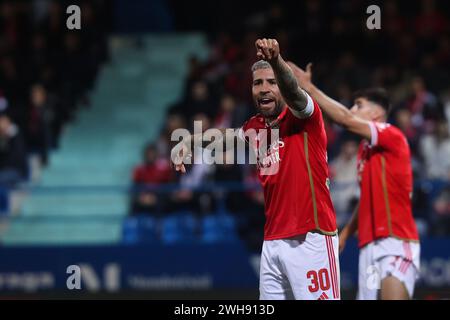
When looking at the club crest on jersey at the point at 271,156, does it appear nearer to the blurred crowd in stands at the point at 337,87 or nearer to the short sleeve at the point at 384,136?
the short sleeve at the point at 384,136

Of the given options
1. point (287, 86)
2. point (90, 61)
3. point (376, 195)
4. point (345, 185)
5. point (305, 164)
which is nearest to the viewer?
point (287, 86)

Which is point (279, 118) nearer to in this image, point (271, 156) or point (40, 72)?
point (271, 156)

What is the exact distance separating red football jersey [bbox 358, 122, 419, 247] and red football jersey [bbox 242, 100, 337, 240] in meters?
1.44

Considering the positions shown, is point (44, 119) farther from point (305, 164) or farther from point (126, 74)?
point (305, 164)

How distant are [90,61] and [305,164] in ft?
38.9

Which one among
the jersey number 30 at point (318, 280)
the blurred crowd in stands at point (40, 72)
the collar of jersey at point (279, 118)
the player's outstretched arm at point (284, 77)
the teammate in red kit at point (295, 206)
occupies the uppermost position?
the blurred crowd in stands at point (40, 72)

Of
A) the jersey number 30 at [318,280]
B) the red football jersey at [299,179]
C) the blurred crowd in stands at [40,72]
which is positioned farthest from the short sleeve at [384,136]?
the blurred crowd in stands at [40,72]

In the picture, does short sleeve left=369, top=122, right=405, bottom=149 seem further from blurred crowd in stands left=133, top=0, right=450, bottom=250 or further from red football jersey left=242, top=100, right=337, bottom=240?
blurred crowd in stands left=133, top=0, right=450, bottom=250

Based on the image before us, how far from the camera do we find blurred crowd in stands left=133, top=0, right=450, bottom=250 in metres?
13.5

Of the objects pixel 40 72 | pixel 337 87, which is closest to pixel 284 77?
pixel 337 87

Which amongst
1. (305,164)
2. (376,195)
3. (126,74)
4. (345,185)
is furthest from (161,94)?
(305,164)

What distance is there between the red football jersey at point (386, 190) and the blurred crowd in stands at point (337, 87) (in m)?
5.17

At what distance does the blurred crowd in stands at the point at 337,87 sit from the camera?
531 inches
